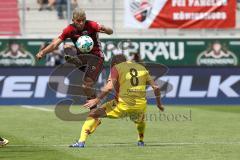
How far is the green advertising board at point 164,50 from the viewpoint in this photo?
2966 centimetres

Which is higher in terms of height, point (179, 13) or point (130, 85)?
point (130, 85)

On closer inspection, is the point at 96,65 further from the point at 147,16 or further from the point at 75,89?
the point at 147,16

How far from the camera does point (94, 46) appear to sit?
50.3ft

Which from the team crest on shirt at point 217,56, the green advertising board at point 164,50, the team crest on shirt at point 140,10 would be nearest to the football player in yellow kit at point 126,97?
the green advertising board at point 164,50

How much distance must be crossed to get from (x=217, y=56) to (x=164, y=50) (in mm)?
2192

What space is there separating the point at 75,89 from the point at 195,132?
8780mm

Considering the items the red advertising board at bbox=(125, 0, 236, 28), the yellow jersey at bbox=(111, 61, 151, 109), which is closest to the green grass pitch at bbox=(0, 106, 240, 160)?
the yellow jersey at bbox=(111, 61, 151, 109)

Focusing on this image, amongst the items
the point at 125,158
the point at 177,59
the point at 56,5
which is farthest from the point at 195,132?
A: the point at 56,5

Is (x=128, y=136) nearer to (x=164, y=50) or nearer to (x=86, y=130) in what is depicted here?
(x=86, y=130)

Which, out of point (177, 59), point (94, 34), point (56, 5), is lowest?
point (177, 59)

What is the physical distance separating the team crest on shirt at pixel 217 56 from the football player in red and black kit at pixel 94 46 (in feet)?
49.3

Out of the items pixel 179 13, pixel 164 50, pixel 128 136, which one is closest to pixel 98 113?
pixel 128 136

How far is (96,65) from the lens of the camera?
1559 cm

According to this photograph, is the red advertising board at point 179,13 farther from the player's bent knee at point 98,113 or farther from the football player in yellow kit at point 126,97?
the player's bent knee at point 98,113
